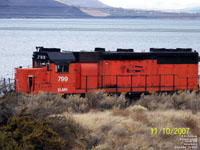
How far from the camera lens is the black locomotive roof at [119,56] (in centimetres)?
1792

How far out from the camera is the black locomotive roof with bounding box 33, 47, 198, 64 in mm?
17922

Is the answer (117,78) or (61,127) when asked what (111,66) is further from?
(61,127)

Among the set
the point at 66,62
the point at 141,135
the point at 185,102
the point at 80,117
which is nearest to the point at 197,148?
the point at 141,135

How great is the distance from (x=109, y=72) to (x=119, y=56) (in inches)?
33.9

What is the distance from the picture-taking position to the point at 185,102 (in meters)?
17.4

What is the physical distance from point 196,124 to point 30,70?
739 centimetres

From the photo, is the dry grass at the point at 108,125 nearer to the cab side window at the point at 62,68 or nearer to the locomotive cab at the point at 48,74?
the locomotive cab at the point at 48,74

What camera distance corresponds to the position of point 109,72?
63.2ft
